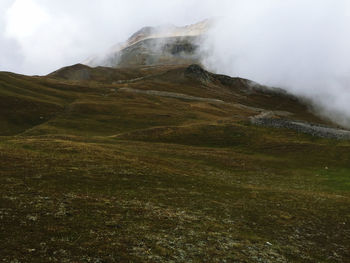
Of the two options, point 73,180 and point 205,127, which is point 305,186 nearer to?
point 73,180

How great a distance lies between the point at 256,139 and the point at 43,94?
9648cm

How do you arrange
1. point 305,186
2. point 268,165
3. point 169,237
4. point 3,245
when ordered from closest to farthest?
point 3,245 → point 169,237 → point 305,186 → point 268,165

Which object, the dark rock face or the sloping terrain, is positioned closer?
the sloping terrain

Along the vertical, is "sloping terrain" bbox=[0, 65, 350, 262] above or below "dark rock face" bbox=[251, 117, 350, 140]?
below

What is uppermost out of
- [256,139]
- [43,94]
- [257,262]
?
[43,94]

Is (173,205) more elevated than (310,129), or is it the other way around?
(310,129)

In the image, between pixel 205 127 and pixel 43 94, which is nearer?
pixel 205 127

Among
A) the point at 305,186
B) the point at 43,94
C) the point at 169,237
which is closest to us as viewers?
the point at 169,237

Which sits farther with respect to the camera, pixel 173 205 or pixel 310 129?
pixel 310 129

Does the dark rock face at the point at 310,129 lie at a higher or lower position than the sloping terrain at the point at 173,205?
higher

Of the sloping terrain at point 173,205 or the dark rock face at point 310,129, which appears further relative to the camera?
the dark rock face at point 310,129

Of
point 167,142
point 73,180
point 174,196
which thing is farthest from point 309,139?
point 73,180

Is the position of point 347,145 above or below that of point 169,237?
above

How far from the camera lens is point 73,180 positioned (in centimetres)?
3153
